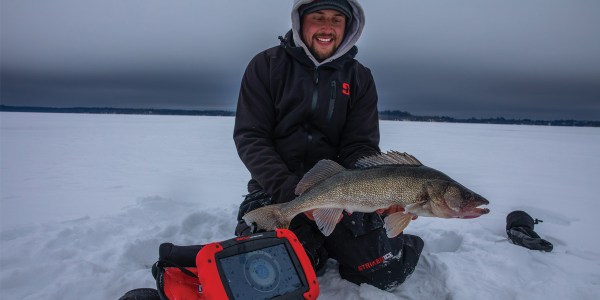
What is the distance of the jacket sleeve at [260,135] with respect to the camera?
314cm

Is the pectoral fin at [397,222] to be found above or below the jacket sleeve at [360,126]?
below

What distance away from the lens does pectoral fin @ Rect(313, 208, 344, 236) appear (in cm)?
284

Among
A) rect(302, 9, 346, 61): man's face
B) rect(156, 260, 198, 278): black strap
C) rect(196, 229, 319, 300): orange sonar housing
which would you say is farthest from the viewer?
rect(302, 9, 346, 61): man's face

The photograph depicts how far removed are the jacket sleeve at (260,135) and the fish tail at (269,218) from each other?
0.27 meters

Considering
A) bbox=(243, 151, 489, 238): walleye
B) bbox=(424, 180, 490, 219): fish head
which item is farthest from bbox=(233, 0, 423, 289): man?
bbox=(424, 180, 490, 219): fish head

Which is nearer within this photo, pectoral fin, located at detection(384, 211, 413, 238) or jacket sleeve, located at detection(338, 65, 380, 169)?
pectoral fin, located at detection(384, 211, 413, 238)

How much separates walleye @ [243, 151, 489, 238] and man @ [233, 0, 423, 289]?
350 millimetres

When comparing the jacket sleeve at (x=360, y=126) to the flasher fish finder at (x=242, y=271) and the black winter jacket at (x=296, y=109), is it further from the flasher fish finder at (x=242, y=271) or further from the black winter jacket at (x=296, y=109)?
the flasher fish finder at (x=242, y=271)

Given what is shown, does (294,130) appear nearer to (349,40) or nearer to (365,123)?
(365,123)

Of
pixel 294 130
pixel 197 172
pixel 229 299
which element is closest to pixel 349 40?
pixel 294 130

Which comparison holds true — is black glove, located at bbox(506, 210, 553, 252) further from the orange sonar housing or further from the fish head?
the orange sonar housing

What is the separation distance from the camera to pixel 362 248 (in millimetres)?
3043

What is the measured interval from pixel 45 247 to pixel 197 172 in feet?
14.9

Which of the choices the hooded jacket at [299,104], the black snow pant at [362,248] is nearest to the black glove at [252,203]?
the black snow pant at [362,248]
